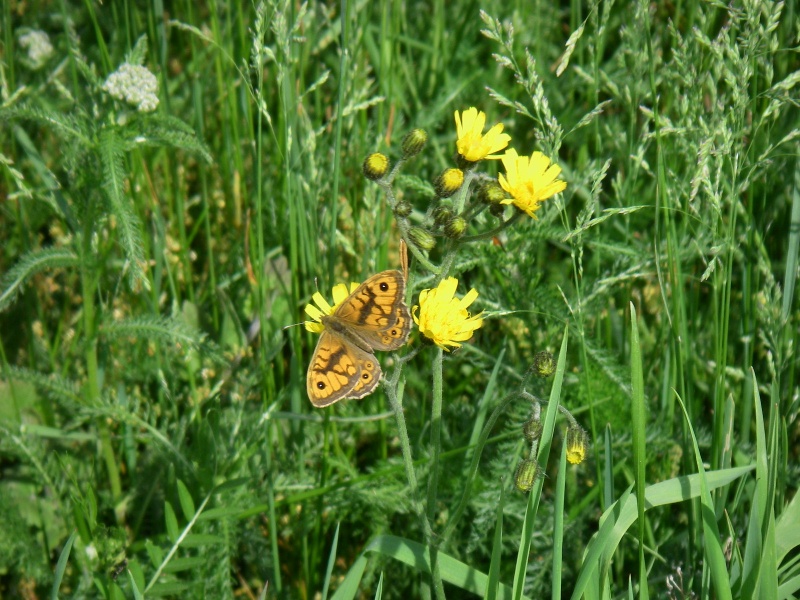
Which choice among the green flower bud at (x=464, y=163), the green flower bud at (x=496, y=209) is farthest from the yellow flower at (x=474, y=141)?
the green flower bud at (x=496, y=209)

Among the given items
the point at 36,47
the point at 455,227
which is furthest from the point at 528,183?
the point at 36,47

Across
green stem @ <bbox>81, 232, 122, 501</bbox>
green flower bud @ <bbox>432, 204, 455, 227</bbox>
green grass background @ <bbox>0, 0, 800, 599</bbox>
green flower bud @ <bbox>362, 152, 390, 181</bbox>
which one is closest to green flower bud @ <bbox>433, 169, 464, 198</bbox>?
green flower bud @ <bbox>432, 204, 455, 227</bbox>

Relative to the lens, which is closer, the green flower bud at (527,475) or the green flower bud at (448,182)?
the green flower bud at (527,475)

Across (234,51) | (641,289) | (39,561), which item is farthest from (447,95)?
(39,561)

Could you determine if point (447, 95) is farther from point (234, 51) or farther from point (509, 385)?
point (509, 385)

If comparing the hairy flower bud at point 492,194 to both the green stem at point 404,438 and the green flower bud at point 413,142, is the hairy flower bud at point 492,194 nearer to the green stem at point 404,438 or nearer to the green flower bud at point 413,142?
the green flower bud at point 413,142

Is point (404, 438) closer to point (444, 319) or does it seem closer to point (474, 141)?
point (444, 319)

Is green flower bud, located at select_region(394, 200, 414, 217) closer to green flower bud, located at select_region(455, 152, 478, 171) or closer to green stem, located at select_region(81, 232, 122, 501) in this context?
green flower bud, located at select_region(455, 152, 478, 171)
